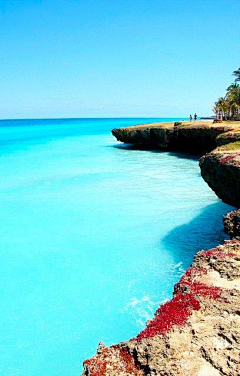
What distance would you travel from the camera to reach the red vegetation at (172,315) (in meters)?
7.70

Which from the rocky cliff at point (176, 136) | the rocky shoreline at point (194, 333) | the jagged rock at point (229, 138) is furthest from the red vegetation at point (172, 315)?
the rocky cliff at point (176, 136)

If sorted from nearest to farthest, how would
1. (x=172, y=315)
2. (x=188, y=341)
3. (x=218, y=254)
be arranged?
(x=188, y=341) < (x=172, y=315) < (x=218, y=254)

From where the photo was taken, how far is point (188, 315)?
8.19 metres

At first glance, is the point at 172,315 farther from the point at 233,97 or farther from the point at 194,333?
the point at 233,97

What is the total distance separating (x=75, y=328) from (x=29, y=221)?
535 inches

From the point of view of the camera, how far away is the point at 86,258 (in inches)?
775

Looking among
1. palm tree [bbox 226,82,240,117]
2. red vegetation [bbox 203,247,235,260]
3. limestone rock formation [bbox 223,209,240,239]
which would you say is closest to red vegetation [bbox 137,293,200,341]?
A: red vegetation [bbox 203,247,235,260]

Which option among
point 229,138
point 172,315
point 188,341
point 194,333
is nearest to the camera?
point 188,341

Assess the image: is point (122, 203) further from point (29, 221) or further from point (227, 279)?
point (227, 279)

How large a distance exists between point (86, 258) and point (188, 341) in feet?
42.3

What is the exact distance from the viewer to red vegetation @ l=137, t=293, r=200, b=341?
7695 millimetres

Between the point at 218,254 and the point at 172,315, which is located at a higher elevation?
the point at 218,254

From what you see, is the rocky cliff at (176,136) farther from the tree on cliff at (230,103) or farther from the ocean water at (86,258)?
the tree on cliff at (230,103)

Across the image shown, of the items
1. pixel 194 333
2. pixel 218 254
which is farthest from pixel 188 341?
pixel 218 254
